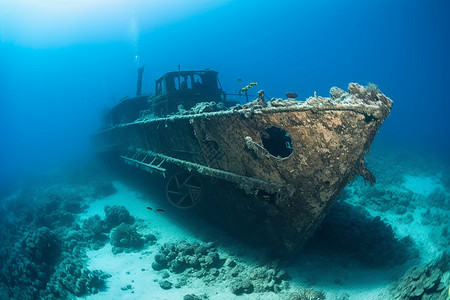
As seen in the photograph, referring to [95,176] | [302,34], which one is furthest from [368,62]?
[95,176]

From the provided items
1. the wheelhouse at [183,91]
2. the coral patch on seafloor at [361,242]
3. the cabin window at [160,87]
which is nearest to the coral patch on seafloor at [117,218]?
the wheelhouse at [183,91]

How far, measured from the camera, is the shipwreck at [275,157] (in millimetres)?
3881

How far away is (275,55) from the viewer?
7274 inches

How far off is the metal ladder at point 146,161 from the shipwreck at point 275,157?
14 centimetres

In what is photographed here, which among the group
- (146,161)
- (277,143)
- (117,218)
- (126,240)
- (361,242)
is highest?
(146,161)

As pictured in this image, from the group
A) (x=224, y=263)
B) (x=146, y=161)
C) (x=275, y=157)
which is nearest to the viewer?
(x=275, y=157)

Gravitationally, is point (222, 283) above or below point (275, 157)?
below

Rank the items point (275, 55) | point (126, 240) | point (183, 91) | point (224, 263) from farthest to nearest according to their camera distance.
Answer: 1. point (275, 55)
2. point (183, 91)
3. point (126, 240)
4. point (224, 263)

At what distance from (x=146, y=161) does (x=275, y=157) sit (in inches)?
217

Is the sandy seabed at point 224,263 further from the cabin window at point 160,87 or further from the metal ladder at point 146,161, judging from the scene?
the cabin window at point 160,87

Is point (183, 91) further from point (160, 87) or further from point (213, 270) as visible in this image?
point (213, 270)

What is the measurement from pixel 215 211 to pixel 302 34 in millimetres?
198760

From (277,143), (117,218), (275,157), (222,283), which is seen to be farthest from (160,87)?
(222,283)

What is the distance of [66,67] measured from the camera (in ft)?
492
